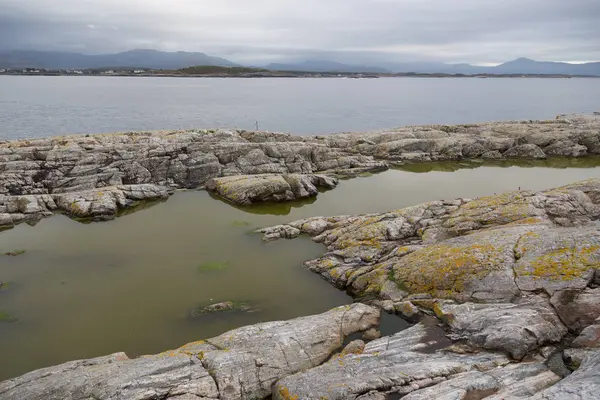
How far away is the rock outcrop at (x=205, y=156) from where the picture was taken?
101 feet

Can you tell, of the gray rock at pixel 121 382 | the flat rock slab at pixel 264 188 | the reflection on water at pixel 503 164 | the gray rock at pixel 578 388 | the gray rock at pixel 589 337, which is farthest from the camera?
the reflection on water at pixel 503 164

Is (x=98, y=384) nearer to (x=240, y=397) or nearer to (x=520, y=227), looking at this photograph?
(x=240, y=397)

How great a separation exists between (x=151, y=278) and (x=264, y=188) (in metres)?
14.1

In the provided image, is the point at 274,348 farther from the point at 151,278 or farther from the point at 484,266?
the point at 151,278

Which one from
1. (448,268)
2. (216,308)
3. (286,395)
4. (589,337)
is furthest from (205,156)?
(589,337)

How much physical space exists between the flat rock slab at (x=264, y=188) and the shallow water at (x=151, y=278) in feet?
4.54

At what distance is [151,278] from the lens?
61.5ft

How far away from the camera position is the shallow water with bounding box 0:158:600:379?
14.6 metres

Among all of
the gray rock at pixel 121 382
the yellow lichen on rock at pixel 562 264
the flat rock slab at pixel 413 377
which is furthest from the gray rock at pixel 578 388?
the gray rock at pixel 121 382

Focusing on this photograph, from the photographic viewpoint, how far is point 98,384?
34.4 feet

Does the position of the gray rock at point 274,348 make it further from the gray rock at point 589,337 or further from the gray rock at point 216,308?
the gray rock at point 589,337

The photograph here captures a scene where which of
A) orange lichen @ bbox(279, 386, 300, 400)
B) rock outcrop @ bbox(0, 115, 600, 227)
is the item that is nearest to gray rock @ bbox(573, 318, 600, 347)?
orange lichen @ bbox(279, 386, 300, 400)

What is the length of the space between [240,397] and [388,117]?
96547mm

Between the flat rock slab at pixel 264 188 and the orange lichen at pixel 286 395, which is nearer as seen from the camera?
the orange lichen at pixel 286 395
